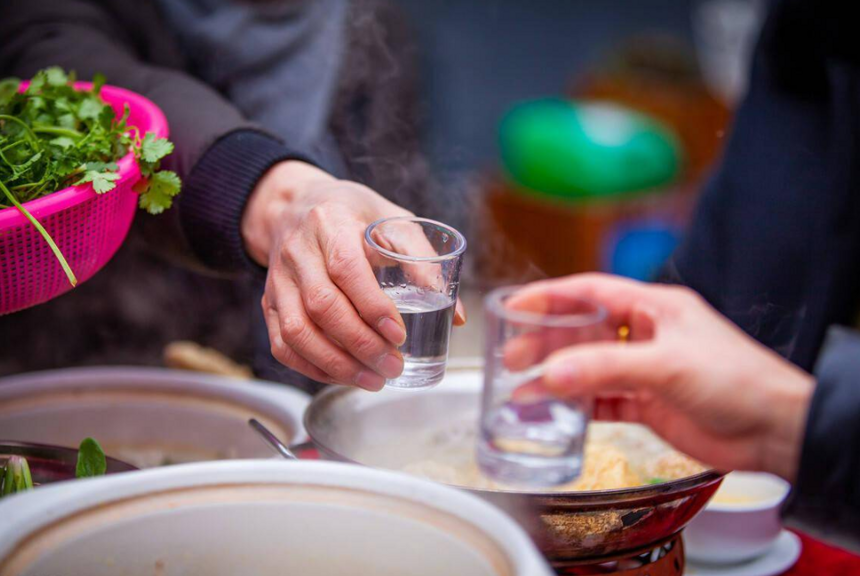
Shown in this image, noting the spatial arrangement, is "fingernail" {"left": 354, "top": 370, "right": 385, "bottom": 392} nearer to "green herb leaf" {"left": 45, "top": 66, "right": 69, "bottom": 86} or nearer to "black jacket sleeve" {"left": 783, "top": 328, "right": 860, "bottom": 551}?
"black jacket sleeve" {"left": 783, "top": 328, "right": 860, "bottom": 551}

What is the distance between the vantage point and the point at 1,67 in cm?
157

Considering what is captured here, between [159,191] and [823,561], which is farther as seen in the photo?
[823,561]

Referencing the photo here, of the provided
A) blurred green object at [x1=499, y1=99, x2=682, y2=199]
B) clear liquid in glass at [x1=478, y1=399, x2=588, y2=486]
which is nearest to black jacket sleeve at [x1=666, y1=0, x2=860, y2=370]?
clear liquid in glass at [x1=478, y1=399, x2=588, y2=486]

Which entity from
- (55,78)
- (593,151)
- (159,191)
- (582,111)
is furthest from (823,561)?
(582,111)

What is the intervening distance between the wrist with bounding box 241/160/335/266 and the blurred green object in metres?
3.21

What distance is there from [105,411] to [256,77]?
1.04m

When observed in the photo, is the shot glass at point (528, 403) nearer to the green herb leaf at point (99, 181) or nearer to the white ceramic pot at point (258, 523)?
the white ceramic pot at point (258, 523)

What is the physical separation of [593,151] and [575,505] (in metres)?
3.57

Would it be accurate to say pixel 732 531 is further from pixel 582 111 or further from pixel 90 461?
pixel 582 111

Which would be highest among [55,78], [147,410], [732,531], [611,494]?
[55,78]

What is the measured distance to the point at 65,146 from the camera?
103 centimetres

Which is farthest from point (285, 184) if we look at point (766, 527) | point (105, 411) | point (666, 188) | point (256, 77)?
point (666, 188)

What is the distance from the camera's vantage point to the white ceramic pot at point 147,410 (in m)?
1.38

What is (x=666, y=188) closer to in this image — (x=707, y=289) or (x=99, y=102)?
(x=707, y=289)
